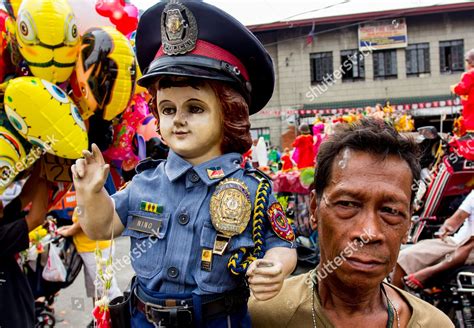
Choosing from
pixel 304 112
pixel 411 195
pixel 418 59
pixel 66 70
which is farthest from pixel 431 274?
pixel 418 59

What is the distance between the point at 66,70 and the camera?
8.44ft

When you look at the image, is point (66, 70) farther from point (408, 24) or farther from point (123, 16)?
point (408, 24)

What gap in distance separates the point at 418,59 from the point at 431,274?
18.3 m

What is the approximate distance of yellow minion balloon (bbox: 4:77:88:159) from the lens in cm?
230

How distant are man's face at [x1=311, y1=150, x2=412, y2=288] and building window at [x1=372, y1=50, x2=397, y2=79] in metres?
20.1

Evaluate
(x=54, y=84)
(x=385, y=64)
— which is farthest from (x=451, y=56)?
(x=54, y=84)

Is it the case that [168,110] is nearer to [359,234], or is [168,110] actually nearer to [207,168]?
[207,168]

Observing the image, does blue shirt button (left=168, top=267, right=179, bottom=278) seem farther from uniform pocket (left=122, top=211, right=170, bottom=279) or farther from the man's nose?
the man's nose

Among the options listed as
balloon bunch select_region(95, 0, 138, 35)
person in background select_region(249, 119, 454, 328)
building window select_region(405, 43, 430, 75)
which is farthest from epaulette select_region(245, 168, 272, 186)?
building window select_region(405, 43, 430, 75)

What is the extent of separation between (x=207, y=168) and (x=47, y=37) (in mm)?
1274

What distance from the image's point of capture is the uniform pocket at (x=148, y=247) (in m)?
1.64

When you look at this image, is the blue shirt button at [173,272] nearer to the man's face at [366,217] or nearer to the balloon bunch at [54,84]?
the man's face at [366,217]

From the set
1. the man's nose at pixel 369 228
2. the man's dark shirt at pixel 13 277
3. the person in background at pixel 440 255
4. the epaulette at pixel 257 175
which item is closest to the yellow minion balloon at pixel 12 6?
the man's dark shirt at pixel 13 277

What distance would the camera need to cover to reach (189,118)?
1.67 metres
